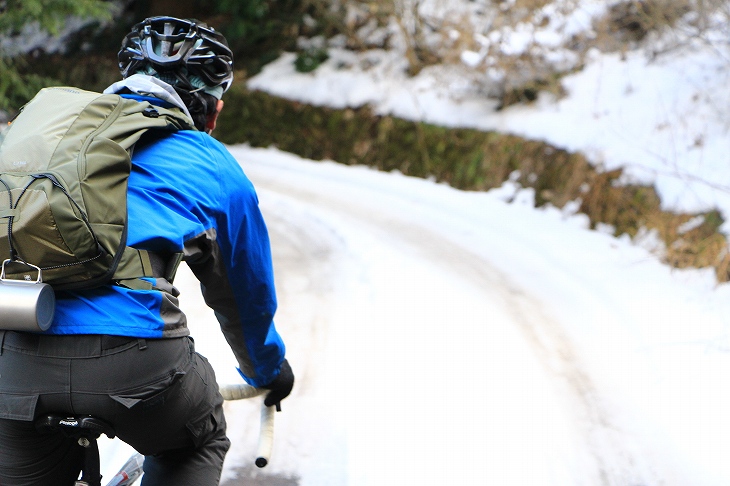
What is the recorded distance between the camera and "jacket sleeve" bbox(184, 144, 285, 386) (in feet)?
6.66

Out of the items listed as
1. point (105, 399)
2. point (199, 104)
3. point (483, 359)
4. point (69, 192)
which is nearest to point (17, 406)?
point (105, 399)

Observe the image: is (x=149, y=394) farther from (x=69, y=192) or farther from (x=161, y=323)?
(x=69, y=192)

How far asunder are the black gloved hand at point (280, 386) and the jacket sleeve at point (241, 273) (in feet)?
0.09

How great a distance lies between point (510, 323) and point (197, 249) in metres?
4.06

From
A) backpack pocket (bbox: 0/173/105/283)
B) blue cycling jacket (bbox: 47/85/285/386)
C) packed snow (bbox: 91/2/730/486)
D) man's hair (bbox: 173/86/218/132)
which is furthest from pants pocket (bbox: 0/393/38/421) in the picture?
packed snow (bbox: 91/2/730/486)

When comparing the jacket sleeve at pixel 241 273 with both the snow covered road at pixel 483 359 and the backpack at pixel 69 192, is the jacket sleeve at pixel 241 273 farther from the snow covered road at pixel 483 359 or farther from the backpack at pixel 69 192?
the snow covered road at pixel 483 359

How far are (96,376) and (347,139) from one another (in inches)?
418

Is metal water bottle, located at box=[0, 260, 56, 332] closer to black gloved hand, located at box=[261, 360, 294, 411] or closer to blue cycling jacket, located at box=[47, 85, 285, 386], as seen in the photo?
blue cycling jacket, located at box=[47, 85, 285, 386]

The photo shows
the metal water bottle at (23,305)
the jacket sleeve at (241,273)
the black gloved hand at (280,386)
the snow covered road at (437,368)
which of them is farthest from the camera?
the snow covered road at (437,368)

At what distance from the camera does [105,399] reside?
1708mm

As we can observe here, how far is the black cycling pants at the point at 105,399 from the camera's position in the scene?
171cm

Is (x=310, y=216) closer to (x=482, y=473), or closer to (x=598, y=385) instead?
(x=598, y=385)

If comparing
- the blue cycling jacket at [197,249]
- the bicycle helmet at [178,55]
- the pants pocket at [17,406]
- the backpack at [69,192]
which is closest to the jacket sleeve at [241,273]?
the blue cycling jacket at [197,249]

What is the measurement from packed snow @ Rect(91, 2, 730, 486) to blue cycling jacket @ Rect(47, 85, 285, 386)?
171cm
